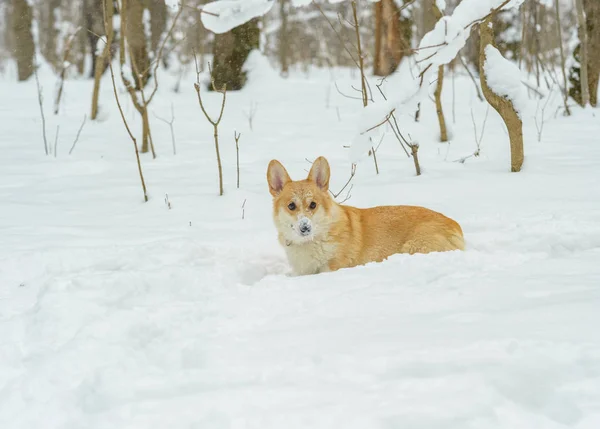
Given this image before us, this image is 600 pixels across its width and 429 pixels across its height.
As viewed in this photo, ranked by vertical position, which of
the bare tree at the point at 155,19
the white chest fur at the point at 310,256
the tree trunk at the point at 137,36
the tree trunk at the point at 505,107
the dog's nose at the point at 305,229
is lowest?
the white chest fur at the point at 310,256

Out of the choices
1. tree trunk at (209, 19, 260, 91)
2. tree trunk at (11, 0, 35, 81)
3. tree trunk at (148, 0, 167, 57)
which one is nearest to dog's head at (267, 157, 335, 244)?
tree trunk at (209, 19, 260, 91)

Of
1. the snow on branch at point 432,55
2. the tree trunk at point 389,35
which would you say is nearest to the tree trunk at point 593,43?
the tree trunk at point 389,35

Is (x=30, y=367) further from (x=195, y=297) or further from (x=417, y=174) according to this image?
(x=417, y=174)

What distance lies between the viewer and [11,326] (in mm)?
2898

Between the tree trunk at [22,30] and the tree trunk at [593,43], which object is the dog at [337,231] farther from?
the tree trunk at [22,30]

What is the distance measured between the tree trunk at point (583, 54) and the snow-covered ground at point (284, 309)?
2227 mm

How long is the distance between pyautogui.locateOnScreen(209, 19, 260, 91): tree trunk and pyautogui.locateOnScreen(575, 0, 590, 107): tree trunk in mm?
5588

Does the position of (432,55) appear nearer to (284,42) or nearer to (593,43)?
(593,43)

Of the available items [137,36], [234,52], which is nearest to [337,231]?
[234,52]

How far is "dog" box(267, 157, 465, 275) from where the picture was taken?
4547 mm

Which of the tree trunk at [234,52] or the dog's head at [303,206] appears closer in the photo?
the dog's head at [303,206]

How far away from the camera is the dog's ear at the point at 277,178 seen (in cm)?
495

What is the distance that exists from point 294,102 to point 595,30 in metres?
5.27

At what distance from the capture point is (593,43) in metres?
8.65
